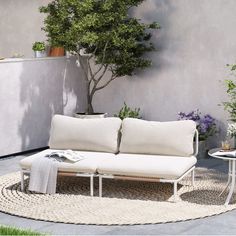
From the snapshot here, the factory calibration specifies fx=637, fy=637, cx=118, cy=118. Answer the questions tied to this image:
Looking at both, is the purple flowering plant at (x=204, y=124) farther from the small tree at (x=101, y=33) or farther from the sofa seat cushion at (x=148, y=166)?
the sofa seat cushion at (x=148, y=166)

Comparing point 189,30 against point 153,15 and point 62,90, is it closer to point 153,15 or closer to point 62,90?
point 153,15

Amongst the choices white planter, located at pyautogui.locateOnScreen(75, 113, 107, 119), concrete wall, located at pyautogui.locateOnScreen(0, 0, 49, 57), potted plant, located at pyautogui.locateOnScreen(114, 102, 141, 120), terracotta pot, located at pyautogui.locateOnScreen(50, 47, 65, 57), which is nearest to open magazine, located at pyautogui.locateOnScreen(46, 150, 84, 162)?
white planter, located at pyautogui.locateOnScreen(75, 113, 107, 119)

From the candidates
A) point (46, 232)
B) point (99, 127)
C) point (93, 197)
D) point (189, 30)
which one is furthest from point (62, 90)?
point (46, 232)

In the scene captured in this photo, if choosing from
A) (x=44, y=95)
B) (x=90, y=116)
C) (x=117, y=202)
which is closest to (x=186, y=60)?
(x=90, y=116)

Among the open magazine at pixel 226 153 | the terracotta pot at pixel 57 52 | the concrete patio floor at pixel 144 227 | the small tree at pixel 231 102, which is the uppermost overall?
the terracotta pot at pixel 57 52

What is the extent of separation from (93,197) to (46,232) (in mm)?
1331

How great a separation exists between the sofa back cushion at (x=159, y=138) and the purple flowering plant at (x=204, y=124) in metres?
2.01

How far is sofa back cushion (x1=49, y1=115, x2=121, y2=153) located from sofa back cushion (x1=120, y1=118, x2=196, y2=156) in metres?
0.14

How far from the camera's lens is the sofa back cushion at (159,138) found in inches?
280

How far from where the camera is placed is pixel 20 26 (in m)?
11.8

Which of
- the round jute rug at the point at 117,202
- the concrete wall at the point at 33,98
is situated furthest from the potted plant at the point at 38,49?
the round jute rug at the point at 117,202

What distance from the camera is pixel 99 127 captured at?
24.6 ft

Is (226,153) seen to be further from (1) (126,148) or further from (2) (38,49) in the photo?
(2) (38,49)

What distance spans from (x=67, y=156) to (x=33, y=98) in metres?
2.85
